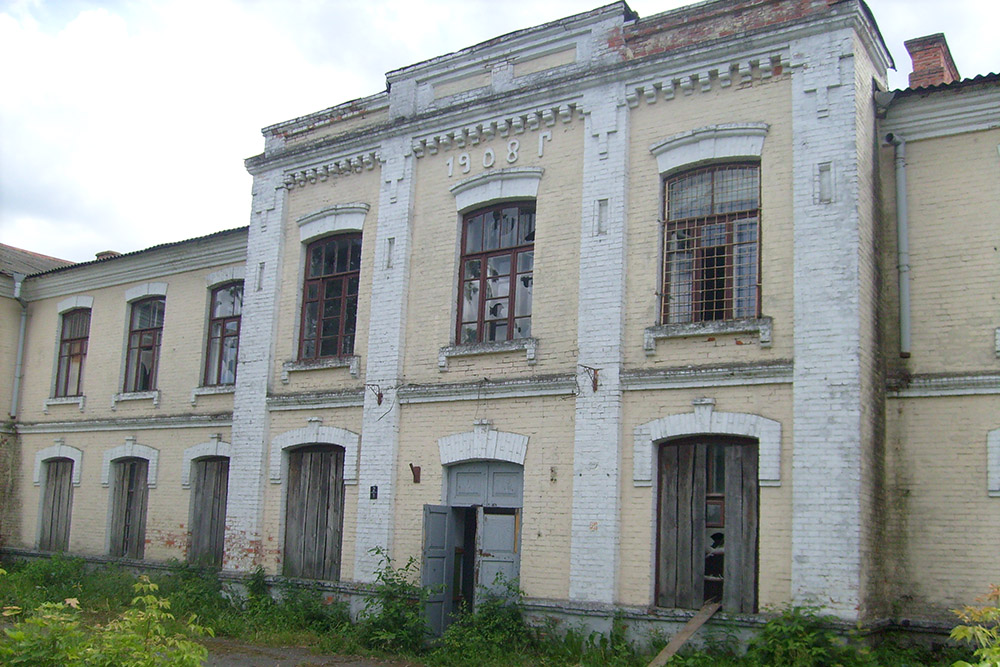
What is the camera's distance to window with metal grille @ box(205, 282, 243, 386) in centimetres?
1709

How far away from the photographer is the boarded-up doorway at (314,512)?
1391 cm

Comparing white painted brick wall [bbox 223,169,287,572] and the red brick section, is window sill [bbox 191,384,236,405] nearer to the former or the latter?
white painted brick wall [bbox 223,169,287,572]

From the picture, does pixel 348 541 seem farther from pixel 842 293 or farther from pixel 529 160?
pixel 842 293

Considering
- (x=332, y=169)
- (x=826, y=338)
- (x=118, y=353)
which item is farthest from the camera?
(x=118, y=353)

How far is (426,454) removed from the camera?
12.9m

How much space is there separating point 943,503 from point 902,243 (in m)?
2.89

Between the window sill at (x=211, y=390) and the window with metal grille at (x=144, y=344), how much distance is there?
1.58m

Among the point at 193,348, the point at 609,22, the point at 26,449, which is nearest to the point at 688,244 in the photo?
the point at 609,22

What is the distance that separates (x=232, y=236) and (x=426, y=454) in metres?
6.61

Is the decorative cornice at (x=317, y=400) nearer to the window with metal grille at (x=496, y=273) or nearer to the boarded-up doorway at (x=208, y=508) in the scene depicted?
the window with metal grille at (x=496, y=273)

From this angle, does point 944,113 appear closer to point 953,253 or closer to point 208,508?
point 953,253

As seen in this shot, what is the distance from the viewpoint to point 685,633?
9.86 m

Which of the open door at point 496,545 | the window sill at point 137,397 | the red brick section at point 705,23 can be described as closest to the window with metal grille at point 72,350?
the window sill at point 137,397

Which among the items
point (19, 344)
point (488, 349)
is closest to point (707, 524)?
point (488, 349)
